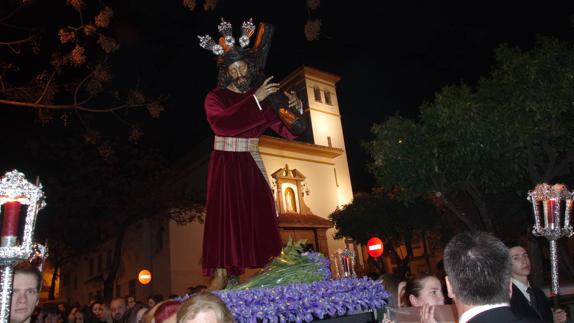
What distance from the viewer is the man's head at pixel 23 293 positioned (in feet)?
10.8

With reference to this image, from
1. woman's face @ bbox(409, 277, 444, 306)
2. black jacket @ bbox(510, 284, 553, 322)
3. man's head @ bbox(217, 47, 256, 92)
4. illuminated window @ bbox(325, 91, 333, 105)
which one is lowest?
black jacket @ bbox(510, 284, 553, 322)

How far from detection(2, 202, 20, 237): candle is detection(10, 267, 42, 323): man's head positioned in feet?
3.54

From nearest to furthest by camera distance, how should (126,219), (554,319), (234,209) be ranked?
(554,319)
(234,209)
(126,219)

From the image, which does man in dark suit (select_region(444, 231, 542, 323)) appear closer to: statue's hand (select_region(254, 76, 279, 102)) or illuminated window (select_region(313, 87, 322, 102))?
statue's hand (select_region(254, 76, 279, 102))

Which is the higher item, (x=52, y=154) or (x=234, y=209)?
(x=52, y=154)

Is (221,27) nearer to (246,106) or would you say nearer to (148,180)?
(246,106)

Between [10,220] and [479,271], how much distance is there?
2562 mm

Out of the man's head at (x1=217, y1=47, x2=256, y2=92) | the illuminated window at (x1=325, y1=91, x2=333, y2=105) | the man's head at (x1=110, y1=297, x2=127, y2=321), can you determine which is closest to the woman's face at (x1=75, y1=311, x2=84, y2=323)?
the man's head at (x1=110, y1=297, x2=127, y2=321)

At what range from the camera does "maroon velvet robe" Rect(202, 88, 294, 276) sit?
497 centimetres

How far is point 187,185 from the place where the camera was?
29.4 meters

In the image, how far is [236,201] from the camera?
522 cm

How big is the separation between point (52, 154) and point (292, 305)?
67.3 feet

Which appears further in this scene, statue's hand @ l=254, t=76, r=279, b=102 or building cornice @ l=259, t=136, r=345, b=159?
building cornice @ l=259, t=136, r=345, b=159

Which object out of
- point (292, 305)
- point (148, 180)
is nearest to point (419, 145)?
point (292, 305)
